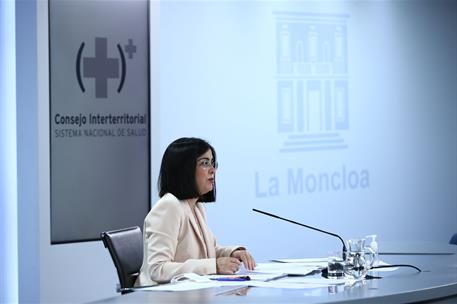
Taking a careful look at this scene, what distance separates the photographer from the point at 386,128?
8609 mm

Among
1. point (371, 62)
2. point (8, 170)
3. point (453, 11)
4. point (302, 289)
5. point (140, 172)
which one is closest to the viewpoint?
point (302, 289)

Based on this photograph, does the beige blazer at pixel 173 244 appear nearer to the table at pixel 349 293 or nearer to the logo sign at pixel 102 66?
the table at pixel 349 293

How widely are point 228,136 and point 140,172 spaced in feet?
4.55

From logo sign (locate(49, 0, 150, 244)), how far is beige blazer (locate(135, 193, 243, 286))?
1597 mm

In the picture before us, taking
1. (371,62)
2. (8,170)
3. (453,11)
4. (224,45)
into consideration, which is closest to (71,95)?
(8,170)

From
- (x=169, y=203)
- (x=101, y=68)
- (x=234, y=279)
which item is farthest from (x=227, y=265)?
(x=101, y=68)

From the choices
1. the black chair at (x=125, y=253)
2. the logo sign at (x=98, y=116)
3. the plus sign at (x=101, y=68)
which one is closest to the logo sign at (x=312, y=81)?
the logo sign at (x=98, y=116)

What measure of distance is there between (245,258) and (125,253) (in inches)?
25.0

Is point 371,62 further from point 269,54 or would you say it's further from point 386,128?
point 269,54

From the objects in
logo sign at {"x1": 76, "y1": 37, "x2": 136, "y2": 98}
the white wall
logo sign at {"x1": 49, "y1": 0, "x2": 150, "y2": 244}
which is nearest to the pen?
the white wall

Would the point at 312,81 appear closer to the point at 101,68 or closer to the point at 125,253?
the point at 101,68

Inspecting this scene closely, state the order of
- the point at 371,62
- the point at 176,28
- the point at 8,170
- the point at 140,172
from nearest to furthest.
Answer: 1. the point at 8,170
2. the point at 140,172
3. the point at 176,28
4. the point at 371,62

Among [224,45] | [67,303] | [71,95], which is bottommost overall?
[67,303]

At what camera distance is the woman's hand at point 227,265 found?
4.04 m
